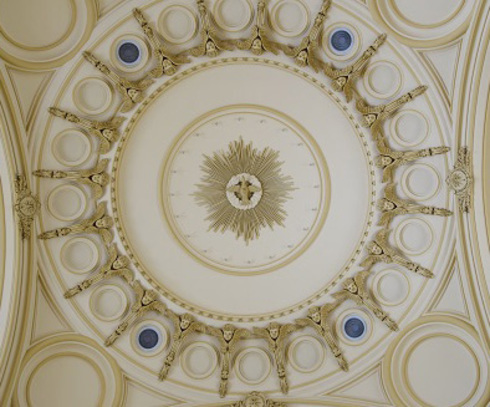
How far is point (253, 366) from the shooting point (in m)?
14.0

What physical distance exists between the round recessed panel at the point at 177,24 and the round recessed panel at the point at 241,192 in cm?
95

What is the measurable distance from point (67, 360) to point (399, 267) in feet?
24.4

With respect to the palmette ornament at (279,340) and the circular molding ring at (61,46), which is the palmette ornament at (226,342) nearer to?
the palmette ornament at (279,340)

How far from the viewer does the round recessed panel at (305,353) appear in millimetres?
13867

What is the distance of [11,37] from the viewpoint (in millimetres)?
11875

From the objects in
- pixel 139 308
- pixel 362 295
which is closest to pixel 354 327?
pixel 362 295

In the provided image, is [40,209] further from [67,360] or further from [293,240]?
[293,240]

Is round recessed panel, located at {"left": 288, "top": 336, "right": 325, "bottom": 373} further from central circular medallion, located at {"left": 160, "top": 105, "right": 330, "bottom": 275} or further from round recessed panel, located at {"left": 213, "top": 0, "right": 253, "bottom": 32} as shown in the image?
round recessed panel, located at {"left": 213, "top": 0, "right": 253, "bottom": 32}

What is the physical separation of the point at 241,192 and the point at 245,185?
7.4 inches

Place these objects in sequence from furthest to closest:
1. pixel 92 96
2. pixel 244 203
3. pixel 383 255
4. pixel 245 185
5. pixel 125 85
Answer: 1. pixel 244 203
2. pixel 245 185
3. pixel 383 255
4. pixel 92 96
5. pixel 125 85

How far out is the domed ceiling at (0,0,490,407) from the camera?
12.2m

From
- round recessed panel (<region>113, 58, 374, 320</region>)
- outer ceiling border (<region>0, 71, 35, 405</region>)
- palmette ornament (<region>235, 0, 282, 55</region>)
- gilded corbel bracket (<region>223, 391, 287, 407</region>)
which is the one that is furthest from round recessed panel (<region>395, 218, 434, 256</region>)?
outer ceiling border (<region>0, 71, 35, 405</region>)

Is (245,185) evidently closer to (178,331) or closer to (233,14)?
(178,331)

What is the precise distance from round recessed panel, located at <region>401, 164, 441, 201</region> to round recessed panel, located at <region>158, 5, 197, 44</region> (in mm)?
5356
